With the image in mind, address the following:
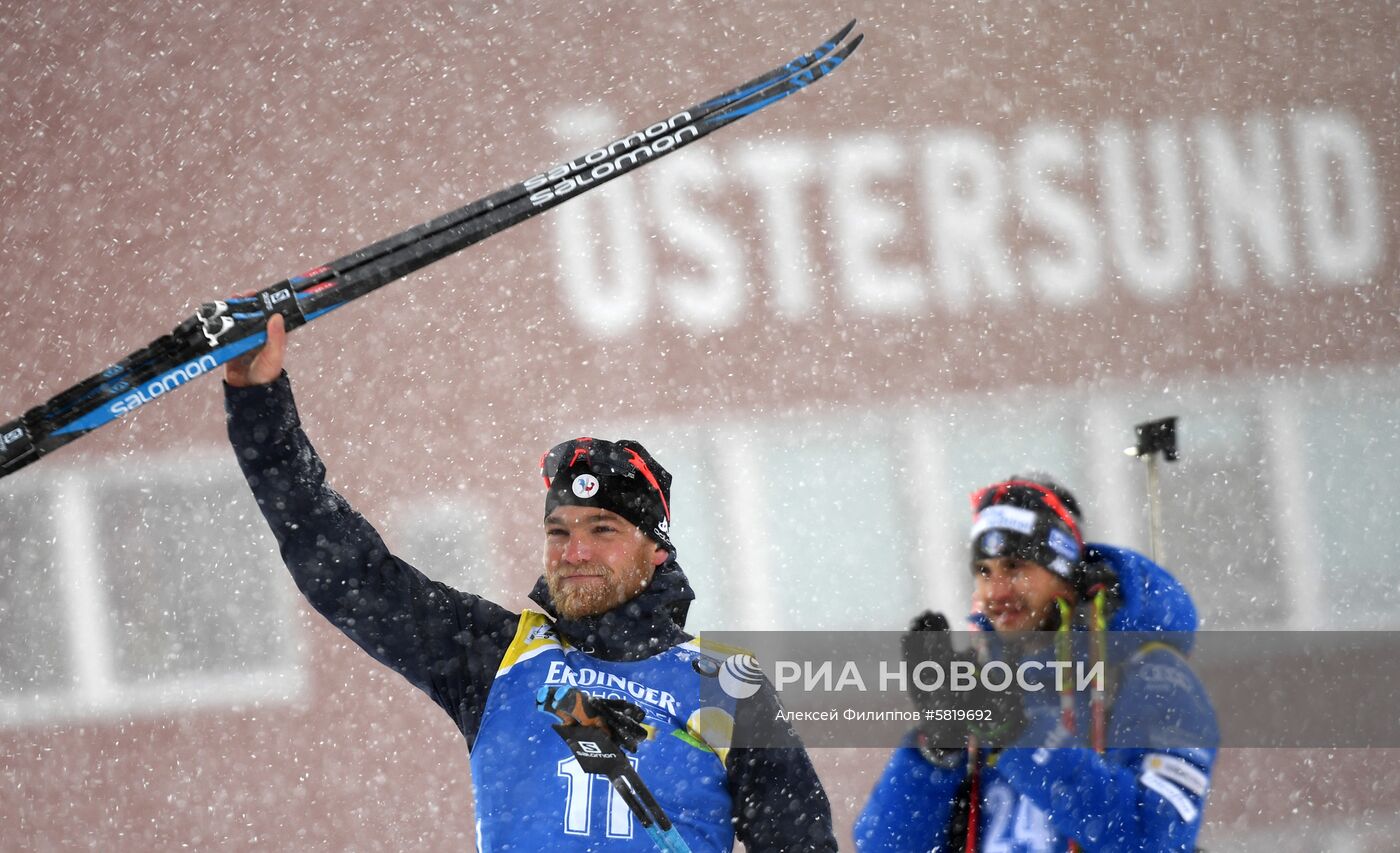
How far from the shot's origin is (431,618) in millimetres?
2266

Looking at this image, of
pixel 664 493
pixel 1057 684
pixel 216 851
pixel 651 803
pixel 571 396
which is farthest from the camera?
pixel 571 396

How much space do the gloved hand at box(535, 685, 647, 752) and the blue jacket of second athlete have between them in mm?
907

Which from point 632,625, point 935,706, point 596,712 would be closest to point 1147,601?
point 935,706

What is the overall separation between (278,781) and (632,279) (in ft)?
9.22

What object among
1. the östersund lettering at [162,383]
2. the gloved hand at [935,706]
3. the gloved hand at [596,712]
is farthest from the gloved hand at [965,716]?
the östersund lettering at [162,383]

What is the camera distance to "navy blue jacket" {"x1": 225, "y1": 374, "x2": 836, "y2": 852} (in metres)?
2.07

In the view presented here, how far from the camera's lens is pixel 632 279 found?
6.40 m

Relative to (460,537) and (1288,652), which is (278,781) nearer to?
(460,537)

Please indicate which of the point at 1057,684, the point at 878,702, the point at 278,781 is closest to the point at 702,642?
the point at 1057,684

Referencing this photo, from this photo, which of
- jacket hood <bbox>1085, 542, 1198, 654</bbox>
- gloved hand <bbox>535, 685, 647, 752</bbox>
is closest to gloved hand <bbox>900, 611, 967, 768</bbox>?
jacket hood <bbox>1085, 542, 1198, 654</bbox>

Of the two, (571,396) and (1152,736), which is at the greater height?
(571,396)

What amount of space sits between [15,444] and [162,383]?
22 centimetres

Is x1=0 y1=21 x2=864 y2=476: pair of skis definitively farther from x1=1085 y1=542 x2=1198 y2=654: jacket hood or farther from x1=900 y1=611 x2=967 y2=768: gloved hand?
x1=1085 y1=542 x2=1198 y2=654: jacket hood

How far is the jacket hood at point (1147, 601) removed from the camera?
2.84 metres
